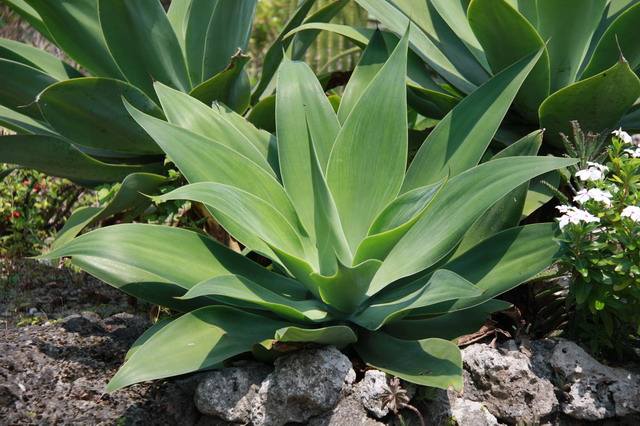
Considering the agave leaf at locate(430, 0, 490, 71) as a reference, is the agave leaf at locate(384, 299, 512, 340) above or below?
below

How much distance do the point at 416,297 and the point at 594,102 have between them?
112cm

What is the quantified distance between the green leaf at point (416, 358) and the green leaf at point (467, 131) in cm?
58

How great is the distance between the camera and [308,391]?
251cm

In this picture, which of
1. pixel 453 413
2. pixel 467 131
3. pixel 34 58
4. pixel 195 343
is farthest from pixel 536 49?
pixel 34 58

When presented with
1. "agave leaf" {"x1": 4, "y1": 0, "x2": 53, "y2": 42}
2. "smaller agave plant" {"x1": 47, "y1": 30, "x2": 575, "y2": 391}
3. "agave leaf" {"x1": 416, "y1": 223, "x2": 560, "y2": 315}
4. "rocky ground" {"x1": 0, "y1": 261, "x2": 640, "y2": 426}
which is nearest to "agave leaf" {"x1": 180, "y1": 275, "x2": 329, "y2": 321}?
"smaller agave plant" {"x1": 47, "y1": 30, "x2": 575, "y2": 391}

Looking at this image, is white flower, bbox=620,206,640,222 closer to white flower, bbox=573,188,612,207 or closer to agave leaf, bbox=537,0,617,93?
white flower, bbox=573,188,612,207

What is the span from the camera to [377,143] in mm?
2869

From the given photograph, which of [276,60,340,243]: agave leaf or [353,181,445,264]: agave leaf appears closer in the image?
[353,181,445,264]: agave leaf

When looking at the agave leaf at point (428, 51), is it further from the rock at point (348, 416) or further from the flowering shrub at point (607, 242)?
the rock at point (348, 416)

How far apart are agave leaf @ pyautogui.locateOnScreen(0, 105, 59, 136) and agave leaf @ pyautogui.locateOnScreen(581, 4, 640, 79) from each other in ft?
7.31

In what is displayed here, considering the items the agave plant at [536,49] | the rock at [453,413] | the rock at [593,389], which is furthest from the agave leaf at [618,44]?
the rock at [453,413]

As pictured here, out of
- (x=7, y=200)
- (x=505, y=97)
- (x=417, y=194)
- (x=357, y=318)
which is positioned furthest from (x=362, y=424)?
(x=7, y=200)

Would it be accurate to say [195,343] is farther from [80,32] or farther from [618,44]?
[618,44]

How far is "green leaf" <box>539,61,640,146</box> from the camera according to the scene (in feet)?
9.70
